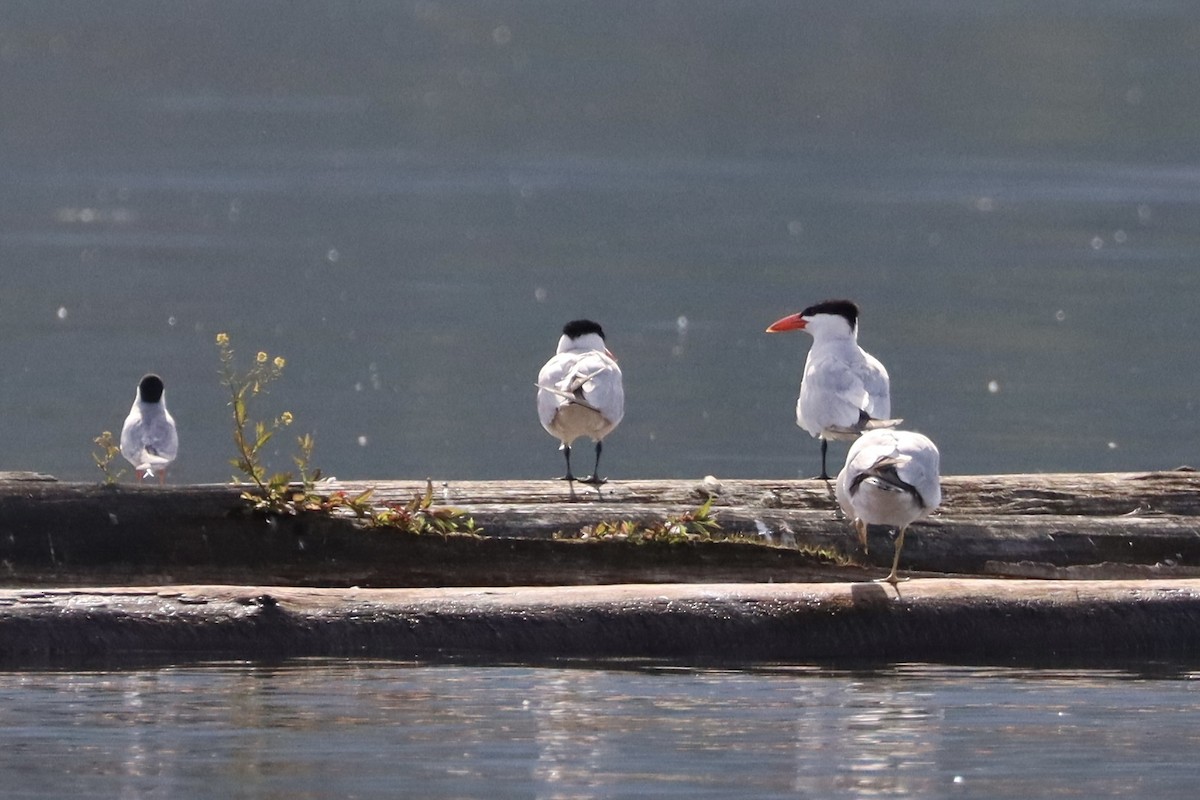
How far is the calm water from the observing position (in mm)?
19453

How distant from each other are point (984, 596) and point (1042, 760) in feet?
3.77

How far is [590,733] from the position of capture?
7496 millimetres

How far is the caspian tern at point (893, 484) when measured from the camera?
8719 mm

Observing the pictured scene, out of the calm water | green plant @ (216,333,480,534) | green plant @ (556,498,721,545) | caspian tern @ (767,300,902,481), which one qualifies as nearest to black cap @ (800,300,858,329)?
caspian tern @ (767,300,902,481)

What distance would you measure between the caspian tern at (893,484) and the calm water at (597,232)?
775 centimetres

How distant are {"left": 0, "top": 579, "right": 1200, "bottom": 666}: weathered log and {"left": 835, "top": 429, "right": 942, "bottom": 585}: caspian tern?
340 millimetres

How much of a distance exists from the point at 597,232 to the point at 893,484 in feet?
92.2

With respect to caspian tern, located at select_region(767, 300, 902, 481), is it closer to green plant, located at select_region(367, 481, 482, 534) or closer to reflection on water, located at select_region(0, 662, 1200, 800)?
green plant, located at select_region(367, 481, 482, 534)

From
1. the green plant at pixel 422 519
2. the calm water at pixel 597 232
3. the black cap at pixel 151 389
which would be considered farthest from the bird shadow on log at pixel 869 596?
the calm water at pixel 597 232

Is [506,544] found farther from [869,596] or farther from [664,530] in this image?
[869,596]

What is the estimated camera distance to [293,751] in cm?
725

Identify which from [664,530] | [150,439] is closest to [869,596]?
[664,530]

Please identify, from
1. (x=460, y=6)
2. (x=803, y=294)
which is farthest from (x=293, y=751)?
(x=460, y=6)

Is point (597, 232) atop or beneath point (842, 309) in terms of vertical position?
atop
